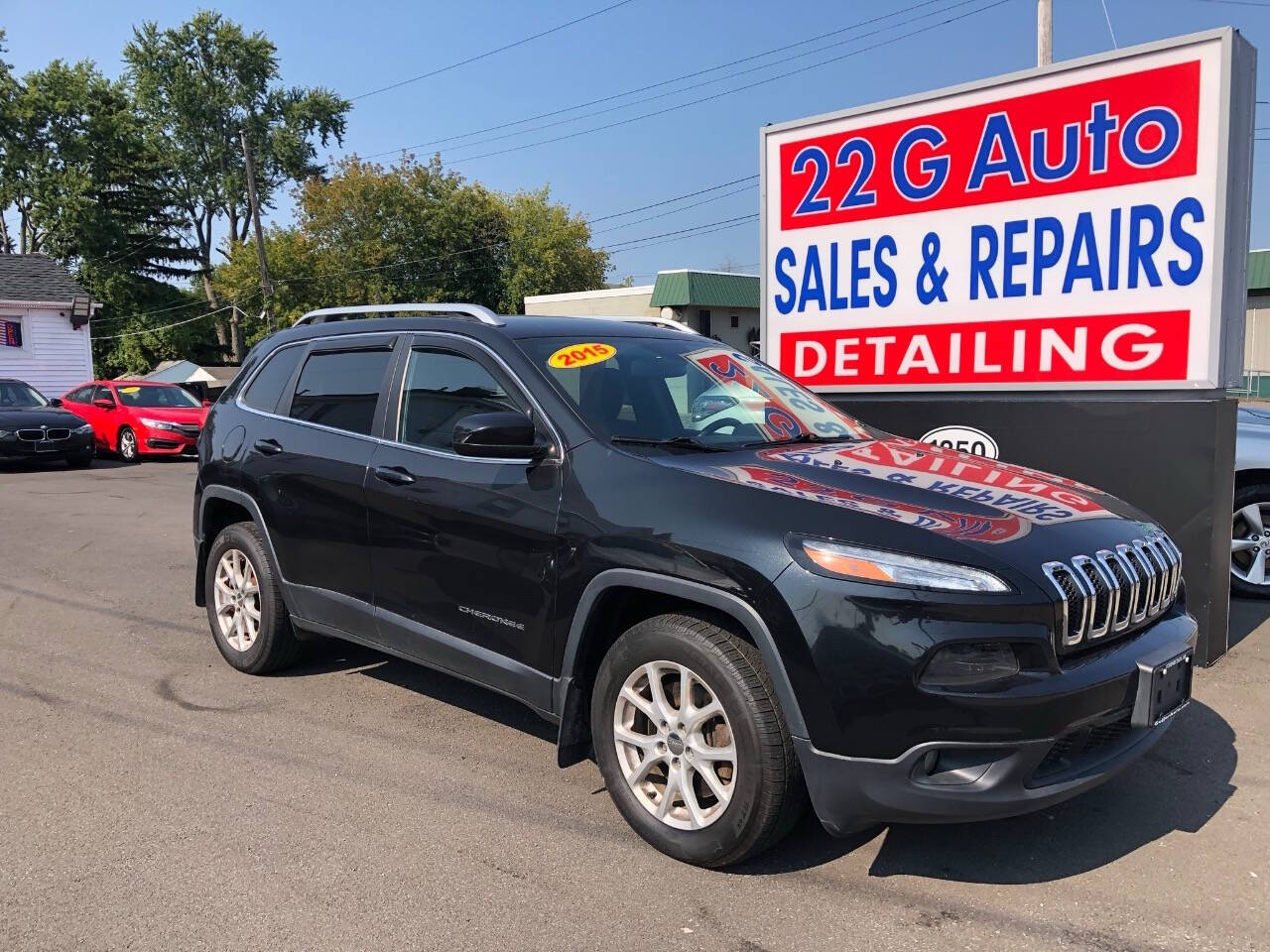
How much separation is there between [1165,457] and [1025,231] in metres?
1.55

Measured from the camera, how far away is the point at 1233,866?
330 centimetres

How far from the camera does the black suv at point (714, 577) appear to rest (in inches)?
113

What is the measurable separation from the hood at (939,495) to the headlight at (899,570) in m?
0.07

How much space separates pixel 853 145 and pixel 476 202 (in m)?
46.1

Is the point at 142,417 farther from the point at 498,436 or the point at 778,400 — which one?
the point at 498,436

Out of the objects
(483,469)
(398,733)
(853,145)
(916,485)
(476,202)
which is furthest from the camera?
(476,202)

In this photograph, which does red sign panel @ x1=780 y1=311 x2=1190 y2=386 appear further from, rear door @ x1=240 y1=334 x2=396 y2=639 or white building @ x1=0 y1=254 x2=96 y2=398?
white building @ x1=0 y1=254 x2=96 y2=398

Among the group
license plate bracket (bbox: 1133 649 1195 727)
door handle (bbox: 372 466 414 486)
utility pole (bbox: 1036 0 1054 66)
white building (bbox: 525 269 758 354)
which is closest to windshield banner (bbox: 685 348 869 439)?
door handle (bbox: 372 466 414 486)

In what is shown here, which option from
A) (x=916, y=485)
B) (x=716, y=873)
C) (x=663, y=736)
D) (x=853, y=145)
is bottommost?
(x=716, y=873)

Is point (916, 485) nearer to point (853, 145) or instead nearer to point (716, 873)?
point (716, 873)

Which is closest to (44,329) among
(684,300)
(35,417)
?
(35,417)

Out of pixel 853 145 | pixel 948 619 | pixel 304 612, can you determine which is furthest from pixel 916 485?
pixel 853 145

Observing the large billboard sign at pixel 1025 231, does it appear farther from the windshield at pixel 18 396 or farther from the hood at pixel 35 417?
the windshield at pixel 18 396

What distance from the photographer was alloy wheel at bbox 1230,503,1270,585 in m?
6.73
